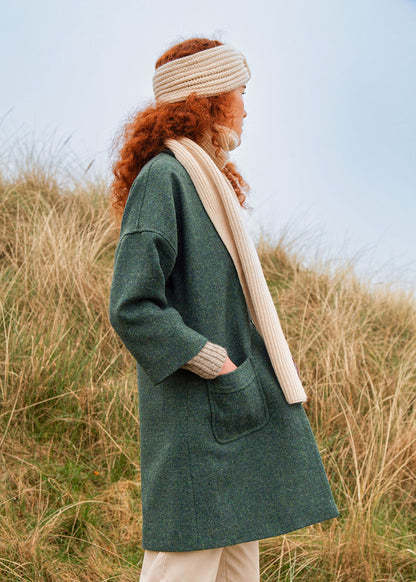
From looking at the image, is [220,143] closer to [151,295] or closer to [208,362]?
[151,295]

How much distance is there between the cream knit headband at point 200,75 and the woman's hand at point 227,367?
873 millimetres

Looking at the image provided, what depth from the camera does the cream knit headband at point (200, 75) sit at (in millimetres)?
2006

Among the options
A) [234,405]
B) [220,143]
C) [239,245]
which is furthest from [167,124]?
[234,405]

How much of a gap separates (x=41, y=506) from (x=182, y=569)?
1604 millimetres

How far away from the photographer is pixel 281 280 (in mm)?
6102

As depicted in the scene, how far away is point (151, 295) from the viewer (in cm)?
170

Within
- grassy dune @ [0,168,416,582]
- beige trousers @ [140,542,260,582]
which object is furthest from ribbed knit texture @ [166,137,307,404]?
grassy dune @ [0,168,416,582]

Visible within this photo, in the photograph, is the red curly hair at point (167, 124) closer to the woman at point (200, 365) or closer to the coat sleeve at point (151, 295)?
the woman at point (200, 365)

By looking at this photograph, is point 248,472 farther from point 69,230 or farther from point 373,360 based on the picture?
point 69,230

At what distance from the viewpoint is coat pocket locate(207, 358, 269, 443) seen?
5.77 ft

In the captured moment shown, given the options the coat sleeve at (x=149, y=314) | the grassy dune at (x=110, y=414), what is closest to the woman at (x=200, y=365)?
the coat sleeve at (x=149, y=314)

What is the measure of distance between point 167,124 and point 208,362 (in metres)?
0.78

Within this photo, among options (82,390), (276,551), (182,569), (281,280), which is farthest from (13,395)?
(281,280)

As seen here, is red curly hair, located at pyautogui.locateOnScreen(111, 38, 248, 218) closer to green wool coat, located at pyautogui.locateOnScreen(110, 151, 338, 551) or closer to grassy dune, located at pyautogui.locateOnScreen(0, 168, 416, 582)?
green wool coat, located at pyautogui.locateOnScreen(110, 151, 338, 551)
